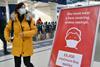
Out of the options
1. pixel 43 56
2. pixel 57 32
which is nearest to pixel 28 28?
pixel 57 32

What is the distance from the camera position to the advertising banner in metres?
3.18

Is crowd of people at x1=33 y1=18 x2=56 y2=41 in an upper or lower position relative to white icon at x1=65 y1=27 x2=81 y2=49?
lower

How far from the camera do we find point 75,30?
338cm

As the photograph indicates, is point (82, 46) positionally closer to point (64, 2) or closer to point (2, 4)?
point (2, 4)

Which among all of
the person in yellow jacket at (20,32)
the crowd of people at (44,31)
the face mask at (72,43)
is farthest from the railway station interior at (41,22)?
the face mask at (72,43)

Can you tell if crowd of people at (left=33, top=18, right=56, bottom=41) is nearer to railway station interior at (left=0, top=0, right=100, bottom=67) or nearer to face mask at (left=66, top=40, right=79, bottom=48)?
railway station interior at (left=0, top=0, right=100, bottom=67)

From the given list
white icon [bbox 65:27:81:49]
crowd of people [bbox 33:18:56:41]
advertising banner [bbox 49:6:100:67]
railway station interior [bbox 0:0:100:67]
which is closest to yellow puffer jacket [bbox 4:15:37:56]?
railway station interior [bbox 0:0:100:67]

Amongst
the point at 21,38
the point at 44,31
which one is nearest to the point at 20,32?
the point at 21,38

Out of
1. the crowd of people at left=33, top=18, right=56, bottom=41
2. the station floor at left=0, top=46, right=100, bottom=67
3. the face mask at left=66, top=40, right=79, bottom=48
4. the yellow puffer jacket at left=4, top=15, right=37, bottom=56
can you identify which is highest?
the face mask at left=66, top=40, right=79, bottom=48

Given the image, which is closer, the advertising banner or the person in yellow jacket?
the advertising banner

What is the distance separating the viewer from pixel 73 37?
339cm

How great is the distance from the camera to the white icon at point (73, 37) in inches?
131

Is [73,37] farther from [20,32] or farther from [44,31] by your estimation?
[44,31]

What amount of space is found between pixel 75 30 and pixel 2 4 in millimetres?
12075
